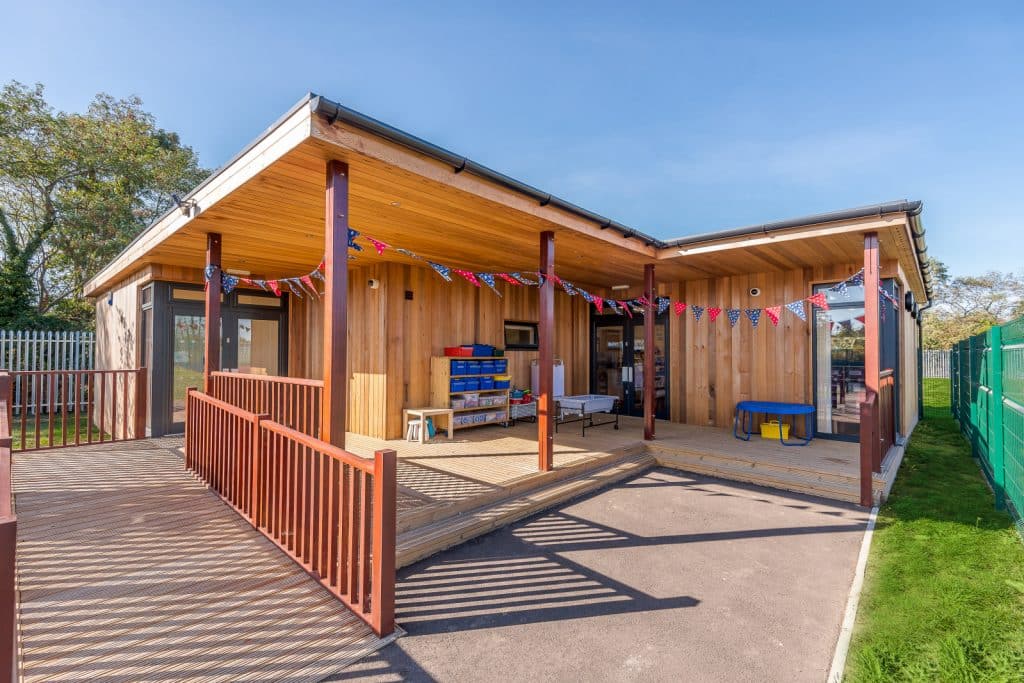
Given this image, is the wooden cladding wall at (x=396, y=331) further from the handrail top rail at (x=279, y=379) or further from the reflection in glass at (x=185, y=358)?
the handrail top rail at (x=279, y=379)

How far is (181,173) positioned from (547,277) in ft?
54.8

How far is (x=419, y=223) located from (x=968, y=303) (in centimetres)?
3358

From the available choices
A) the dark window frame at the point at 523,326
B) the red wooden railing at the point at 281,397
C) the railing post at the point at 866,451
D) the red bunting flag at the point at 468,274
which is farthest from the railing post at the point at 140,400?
the railing post at the point at 866,451

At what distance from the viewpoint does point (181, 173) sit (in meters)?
15.6

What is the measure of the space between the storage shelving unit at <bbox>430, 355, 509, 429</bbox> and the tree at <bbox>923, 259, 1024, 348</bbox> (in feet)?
81.8

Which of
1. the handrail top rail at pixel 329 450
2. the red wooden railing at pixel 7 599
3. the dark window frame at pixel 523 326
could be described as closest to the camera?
the red wooden railing at pixel 7 599

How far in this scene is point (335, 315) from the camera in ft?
9.70

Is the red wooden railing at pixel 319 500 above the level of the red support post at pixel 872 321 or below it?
below

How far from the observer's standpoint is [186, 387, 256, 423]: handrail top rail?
3.52m

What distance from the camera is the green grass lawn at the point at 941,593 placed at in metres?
2.11

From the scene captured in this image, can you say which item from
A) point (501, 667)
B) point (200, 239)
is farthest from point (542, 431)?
point (200, 239)

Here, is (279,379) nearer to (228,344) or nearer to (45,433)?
(228,344)

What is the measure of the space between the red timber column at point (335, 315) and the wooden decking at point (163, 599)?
919 millimetres

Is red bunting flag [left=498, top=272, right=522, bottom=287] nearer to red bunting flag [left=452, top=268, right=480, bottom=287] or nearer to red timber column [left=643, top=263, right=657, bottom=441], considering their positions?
red bunting flag [left=452, top=268, right=480, bottom=287]
